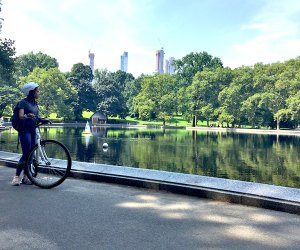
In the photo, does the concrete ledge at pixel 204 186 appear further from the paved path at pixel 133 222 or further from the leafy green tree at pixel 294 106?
the leafy green tree at pixel 294 106

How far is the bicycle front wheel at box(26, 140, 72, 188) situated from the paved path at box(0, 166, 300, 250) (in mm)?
368

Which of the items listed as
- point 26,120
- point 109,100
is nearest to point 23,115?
point 26,120

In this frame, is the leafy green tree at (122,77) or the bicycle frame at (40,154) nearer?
the bicycle frame at (40,154)

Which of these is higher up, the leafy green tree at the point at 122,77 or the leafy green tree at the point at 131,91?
Result: the leafy green tree at the point at 122,77

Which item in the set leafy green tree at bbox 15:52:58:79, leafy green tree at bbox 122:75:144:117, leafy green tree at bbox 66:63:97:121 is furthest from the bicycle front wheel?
leafy green tree at bbox 15:52:58:79

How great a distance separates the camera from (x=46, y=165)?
588 cm

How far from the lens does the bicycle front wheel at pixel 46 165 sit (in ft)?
17.8

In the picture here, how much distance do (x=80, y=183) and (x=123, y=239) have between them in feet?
9.02

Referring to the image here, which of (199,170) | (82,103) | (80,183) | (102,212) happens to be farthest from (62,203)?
(82,103)

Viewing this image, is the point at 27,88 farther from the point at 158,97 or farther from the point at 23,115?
the point at 158,97

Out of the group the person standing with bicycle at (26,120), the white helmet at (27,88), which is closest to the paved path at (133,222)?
the person standing with bicycle at (26,120)

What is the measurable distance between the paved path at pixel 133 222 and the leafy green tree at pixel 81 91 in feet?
246

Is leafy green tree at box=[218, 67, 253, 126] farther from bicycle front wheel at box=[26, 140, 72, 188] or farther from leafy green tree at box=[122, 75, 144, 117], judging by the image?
bicycle front wheel at box=[26, 140, 72, 188]

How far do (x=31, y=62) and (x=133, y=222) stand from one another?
103 meters
